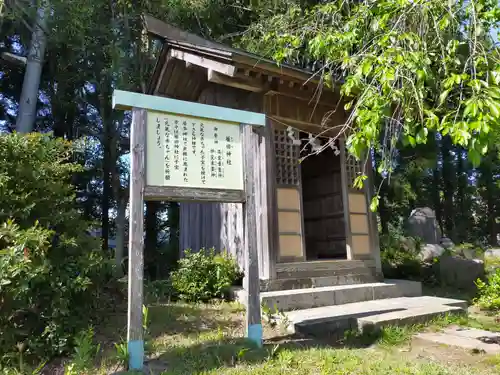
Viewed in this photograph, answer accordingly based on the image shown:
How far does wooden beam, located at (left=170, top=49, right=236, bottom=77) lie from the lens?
5.82m

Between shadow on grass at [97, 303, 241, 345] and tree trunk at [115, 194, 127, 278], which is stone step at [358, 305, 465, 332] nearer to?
shadow on grass at [97, 303, 241, 345]

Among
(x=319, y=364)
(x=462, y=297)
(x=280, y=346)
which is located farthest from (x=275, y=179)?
(x=462, y=297)

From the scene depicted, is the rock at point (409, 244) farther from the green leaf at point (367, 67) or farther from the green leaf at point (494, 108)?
the green leaf at point (494, 108)

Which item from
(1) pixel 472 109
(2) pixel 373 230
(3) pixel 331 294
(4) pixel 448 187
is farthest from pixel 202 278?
(4) pixel 448 187

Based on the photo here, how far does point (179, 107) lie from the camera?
4047 millimetres

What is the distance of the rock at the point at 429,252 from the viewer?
1096 centimetres

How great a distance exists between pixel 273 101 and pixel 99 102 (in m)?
9.56

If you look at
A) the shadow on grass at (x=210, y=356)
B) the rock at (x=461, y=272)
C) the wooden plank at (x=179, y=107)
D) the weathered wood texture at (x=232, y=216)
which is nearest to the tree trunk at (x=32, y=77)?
the weathered wood texture at (x=232, y=216)

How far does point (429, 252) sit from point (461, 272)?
2.54 metres

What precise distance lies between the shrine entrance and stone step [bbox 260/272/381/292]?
1961 millimetres

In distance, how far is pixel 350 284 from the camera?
6.91 meters

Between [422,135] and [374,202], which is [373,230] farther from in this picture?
[422,135]

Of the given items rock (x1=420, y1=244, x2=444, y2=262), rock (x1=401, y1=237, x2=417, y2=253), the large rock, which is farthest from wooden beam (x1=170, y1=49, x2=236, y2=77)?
the large rock

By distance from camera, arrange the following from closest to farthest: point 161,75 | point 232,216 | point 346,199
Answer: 1. point 232,216
2. point 346,199
3. point 161,75
